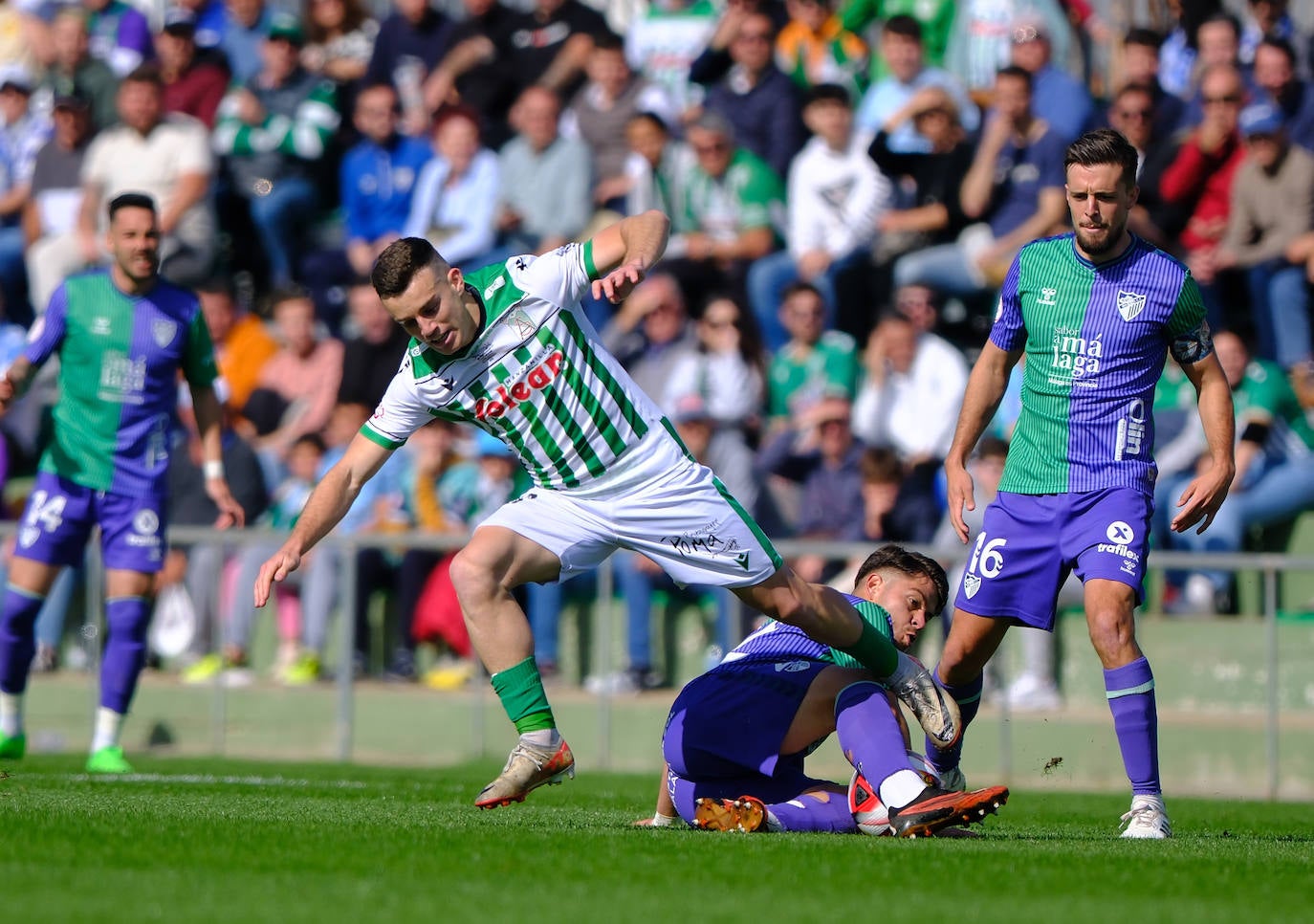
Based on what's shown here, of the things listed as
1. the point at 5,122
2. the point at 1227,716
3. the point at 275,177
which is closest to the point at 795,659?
the point at 1227,716

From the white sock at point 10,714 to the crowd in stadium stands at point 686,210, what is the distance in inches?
122

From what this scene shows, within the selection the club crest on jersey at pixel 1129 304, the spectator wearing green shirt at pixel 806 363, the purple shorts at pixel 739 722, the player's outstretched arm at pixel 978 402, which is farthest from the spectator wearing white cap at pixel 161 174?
the club crest on jersey at pixel 1129 304

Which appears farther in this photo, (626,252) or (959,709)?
(959,709)

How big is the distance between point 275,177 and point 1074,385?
1238 cm

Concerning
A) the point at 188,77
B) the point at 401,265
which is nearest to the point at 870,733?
the point at 401,265

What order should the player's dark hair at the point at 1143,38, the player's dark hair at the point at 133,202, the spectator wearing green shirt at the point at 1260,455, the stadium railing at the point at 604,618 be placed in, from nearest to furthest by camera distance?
the player's dark hair at the point at 133,202, the stadium railing at the point at 604,618, the spectator wearing green shirt at the point at 1260,455, the player's dark hair at the point at 1143,38

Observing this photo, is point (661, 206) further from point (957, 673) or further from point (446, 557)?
point (957, 673)

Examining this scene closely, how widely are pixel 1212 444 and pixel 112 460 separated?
5963mm

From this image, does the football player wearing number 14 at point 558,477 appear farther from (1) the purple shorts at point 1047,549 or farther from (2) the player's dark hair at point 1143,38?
(2) the player's dark hair at point 1143,38

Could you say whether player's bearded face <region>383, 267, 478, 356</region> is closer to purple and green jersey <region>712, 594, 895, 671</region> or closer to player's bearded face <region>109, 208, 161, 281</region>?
purple and green jersey <region>712, 594, 895, 671</region>

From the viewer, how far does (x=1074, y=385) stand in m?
7.32

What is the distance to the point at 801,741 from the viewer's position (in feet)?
22.2

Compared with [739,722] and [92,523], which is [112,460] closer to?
[92,523]

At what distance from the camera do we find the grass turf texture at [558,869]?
4.88 meters
